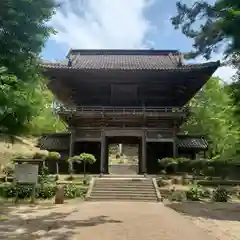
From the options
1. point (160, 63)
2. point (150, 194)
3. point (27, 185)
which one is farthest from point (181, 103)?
point (27, 185)

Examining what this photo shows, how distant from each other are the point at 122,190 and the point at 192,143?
13009mm

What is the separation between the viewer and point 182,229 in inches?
361

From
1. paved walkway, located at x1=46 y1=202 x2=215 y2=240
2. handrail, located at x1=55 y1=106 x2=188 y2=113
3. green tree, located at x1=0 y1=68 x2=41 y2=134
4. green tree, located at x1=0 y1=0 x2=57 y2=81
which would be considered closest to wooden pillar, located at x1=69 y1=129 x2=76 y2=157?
handrail, located at x1=55 y1=106 x2=188 y2=113

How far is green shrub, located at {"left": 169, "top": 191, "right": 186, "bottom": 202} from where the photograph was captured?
18109 mm

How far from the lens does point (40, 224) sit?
32.5 ft

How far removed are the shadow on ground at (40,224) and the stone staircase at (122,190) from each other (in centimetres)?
587

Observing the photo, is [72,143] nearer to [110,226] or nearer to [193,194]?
[193,194]

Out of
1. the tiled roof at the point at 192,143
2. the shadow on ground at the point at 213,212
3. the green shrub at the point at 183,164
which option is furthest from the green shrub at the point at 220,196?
the tiled roof at the point at 192,143

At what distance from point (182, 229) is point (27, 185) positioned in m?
10.3

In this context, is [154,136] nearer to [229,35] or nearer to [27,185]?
[27,185]

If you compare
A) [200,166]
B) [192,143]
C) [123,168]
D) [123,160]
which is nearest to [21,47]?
[200,166]

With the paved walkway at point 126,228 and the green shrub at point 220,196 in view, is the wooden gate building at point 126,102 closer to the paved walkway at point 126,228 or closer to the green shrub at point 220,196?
the green shrub at point 220,196

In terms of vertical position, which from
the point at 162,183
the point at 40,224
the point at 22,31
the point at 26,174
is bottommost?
the point at 40,224

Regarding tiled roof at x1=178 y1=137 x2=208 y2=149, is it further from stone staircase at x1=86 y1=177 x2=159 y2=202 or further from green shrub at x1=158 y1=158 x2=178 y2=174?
stone staircase at x1=86 y1=177 x2=159 y2=202
